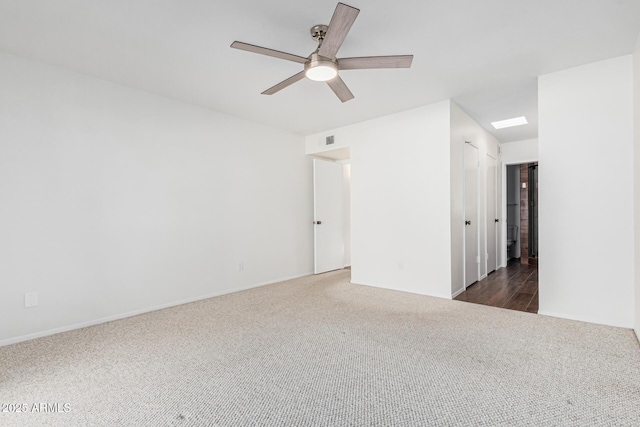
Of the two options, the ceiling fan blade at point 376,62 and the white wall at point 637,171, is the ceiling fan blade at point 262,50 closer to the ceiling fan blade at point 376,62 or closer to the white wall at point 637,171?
the ceiling fan blade at point 376,62

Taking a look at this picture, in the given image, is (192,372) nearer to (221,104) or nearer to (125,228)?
(125,228)

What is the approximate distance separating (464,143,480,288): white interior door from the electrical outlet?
4622mm

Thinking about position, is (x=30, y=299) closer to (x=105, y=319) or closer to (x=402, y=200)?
(x=105, y=319)

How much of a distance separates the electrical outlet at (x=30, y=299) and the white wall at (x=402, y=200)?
352cm

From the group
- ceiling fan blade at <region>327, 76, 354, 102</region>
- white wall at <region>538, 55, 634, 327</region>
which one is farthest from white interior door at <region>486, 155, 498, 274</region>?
ceiling fan blade at <region>327, 76, 354, 102</region>

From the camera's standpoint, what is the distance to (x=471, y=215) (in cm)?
438

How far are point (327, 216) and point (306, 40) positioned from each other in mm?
3319

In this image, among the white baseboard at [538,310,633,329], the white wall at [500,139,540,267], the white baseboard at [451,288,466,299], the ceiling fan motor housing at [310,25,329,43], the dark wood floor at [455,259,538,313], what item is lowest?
the dark wood floor at [455,259,538,313]

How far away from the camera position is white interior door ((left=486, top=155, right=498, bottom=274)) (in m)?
5.15

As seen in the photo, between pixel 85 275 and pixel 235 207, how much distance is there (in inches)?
70.6

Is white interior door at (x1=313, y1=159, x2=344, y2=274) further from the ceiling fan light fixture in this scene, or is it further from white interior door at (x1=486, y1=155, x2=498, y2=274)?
the ceiling fan light fixture

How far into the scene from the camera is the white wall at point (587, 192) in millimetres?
2646

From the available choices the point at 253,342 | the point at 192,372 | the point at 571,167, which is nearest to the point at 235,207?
the point at 253,342

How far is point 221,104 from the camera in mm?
3742
